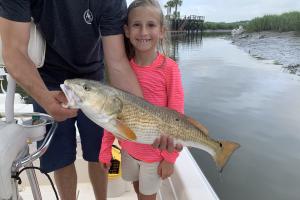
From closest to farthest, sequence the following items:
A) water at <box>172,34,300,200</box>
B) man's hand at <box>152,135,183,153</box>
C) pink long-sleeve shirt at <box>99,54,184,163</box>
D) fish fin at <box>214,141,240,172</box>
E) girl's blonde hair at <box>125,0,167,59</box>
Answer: man's hand at <box>152,135,183,153</box> → fish fin at <box>214,141,240,172</box> → pink long-sleeve shirt at <box>99,54,184,163</box> → girl's blonde hair at <box>125,0,167,59</box> → water at <box>172,34,300,200</box>

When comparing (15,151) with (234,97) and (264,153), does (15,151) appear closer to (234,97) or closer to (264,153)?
(264,153)

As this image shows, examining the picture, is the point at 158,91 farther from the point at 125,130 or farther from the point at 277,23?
the point at 277,23

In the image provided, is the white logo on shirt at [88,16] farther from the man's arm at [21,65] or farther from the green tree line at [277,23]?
the green tree line at [277,23]

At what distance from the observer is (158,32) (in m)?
2.49

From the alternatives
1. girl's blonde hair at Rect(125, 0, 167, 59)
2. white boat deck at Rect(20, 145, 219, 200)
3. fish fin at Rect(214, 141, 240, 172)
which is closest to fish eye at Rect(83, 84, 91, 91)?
girl's blonde hair at Rect(125, 0, 167, 59)

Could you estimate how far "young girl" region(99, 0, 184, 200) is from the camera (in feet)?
7.82

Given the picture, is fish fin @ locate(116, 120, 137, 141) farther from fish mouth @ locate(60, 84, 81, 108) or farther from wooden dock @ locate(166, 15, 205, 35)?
wooden dock @ locate(166, 15, 205, 35)

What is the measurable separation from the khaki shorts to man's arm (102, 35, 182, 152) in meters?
0.52

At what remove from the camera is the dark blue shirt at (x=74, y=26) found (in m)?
2.22

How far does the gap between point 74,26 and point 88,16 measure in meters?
0.12

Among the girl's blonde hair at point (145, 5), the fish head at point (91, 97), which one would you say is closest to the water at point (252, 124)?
the girl's blonde hair at point (145, 5)

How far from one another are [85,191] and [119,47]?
1892 mm

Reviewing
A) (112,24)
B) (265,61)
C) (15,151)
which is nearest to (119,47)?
(112,24)

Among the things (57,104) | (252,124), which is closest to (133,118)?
(57,104)
